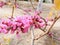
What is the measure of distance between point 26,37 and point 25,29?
6.89ft

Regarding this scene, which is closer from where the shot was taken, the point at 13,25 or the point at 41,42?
the point at 13,25

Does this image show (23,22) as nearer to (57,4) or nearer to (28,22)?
(28,22)

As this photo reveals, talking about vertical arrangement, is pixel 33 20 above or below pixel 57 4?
below

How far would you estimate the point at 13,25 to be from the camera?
1.48 m

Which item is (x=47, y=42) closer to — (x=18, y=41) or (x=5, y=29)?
(x=18, y=41)

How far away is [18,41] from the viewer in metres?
3.47

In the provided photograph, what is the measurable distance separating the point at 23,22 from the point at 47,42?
2.02 meters

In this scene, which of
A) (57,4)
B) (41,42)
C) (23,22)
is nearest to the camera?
(57,4)

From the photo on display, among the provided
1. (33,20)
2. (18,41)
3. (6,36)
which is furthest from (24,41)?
(33,20)

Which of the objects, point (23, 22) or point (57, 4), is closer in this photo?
point (57, 4)

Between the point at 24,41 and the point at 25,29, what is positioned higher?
the point at 25,29

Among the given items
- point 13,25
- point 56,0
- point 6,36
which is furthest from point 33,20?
point 6,36

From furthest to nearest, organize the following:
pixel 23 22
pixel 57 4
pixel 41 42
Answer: pixel 41 42, pixel 23 22, pixel 57 4

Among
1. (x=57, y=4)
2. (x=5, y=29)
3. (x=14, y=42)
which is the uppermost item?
(x=57, y=4)
